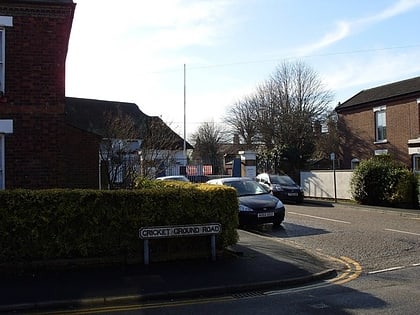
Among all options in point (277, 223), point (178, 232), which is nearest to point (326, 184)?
point (277, 223)

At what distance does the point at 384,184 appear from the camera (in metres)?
23.5

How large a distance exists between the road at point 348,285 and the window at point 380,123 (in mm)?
17153

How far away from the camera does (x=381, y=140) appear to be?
32156 mm

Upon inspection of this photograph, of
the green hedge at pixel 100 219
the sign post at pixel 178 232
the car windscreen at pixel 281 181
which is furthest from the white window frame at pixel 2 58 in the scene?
the car windscreen at pixel 281 181

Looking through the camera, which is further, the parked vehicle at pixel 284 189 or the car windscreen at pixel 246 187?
the parked vehicle at pixel 284 189

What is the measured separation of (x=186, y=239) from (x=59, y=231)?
8.17ft

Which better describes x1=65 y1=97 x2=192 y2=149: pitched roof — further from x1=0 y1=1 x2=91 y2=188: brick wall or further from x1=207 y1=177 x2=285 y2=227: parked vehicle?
x1=0 y1=1 x2=91 y2=188: brick wall

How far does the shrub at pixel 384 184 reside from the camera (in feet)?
73.9

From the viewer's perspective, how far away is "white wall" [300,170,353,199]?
88.8ft

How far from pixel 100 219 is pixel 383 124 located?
2673cm

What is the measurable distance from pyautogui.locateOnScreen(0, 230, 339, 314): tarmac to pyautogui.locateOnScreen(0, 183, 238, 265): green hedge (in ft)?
1.26

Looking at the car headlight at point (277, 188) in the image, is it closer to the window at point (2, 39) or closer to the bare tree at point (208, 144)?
the window at point (2, 39)

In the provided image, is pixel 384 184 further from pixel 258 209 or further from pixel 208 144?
pixel 208 144

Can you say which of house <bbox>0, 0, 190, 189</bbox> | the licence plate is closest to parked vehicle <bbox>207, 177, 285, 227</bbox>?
the licence plate
